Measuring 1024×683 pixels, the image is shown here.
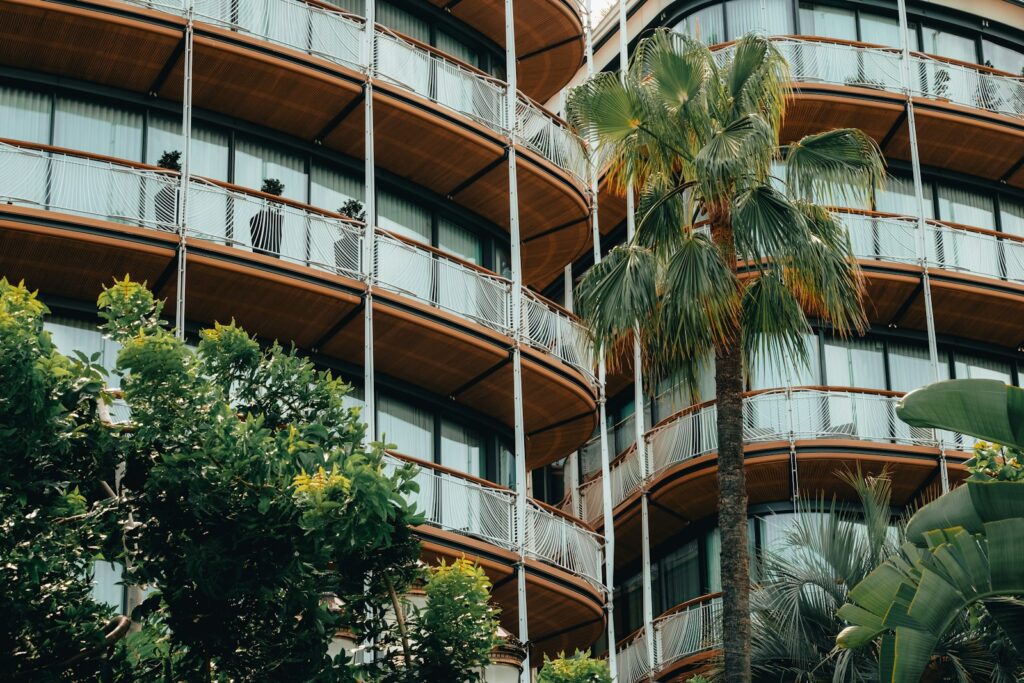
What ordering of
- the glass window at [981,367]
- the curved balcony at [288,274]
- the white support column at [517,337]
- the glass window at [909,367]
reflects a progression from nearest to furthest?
the curved balcony at [288,274] → the white support column at [517,337] → the glass window at [909,367] → the glass window at [981,367]

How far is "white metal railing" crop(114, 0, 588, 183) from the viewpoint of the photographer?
29.2 m

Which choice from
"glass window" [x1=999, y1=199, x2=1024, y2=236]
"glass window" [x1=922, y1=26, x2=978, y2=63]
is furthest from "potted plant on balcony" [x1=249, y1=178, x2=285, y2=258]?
"glass window" [x1=999, y1=199, x2=1024, y2=236]

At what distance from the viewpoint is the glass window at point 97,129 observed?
27812 mm

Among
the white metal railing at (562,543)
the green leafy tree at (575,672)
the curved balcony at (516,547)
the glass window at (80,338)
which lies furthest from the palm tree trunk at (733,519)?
the glass window at (80,338)

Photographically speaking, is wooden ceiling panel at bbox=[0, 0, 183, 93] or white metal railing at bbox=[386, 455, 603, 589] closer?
wooden ceiling panel at bbox=[0, 0, 183, 93]

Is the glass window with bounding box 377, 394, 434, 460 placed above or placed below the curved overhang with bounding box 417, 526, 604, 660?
above

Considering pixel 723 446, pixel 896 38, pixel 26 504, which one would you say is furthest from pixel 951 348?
pixel 26 504

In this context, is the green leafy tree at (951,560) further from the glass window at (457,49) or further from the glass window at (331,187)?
the glass window at (457,49)

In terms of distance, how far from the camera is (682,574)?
35.3 metres

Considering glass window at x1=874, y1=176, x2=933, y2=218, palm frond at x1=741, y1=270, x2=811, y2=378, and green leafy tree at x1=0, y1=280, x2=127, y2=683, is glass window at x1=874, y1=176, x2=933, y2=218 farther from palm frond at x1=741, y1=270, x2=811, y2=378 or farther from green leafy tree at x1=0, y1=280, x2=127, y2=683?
green leafy tree at x1=0, y1=280, x2=127, y2=683

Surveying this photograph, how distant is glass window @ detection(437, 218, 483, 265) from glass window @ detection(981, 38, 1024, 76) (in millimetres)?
13772

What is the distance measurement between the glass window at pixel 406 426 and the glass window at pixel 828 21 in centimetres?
1324

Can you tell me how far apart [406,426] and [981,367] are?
13.7 metres

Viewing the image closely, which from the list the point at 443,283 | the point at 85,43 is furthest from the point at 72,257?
the point at 443,283
